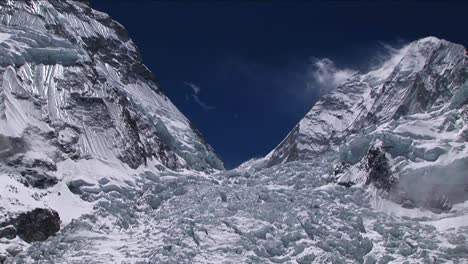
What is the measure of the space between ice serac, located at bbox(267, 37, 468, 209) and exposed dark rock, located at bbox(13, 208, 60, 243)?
30.2 metres

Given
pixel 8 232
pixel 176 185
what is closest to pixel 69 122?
pixel 176 185

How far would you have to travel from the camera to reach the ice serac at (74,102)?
77.5m

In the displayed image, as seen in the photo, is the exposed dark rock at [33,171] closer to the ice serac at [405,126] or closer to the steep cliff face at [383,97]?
the ice serac at [405,126]

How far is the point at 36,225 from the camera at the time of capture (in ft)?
199

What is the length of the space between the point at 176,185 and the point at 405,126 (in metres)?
25.4

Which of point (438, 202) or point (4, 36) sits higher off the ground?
point (4, 36)

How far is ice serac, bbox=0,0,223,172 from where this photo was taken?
77.5 m

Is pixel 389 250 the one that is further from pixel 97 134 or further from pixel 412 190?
pixel 97 134

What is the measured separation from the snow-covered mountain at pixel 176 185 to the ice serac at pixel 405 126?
0.70ft

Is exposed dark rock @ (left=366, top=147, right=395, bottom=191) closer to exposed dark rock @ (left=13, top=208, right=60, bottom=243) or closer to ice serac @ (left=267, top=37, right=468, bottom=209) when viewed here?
ice serac @ (left=267, top=37, right=468, bottom=209)

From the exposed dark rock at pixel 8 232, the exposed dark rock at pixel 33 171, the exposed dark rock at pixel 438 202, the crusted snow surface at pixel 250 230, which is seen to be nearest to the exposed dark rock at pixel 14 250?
the crusted snow surface at pixel 250 230

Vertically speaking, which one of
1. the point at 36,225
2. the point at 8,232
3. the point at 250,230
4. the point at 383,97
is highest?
the point at 383,97

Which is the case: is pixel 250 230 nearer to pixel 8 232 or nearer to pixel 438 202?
pixel 438 202

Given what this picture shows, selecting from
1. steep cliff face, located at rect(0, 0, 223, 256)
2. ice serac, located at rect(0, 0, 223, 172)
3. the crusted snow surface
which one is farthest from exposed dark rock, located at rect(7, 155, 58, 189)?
the crusted snow surface
